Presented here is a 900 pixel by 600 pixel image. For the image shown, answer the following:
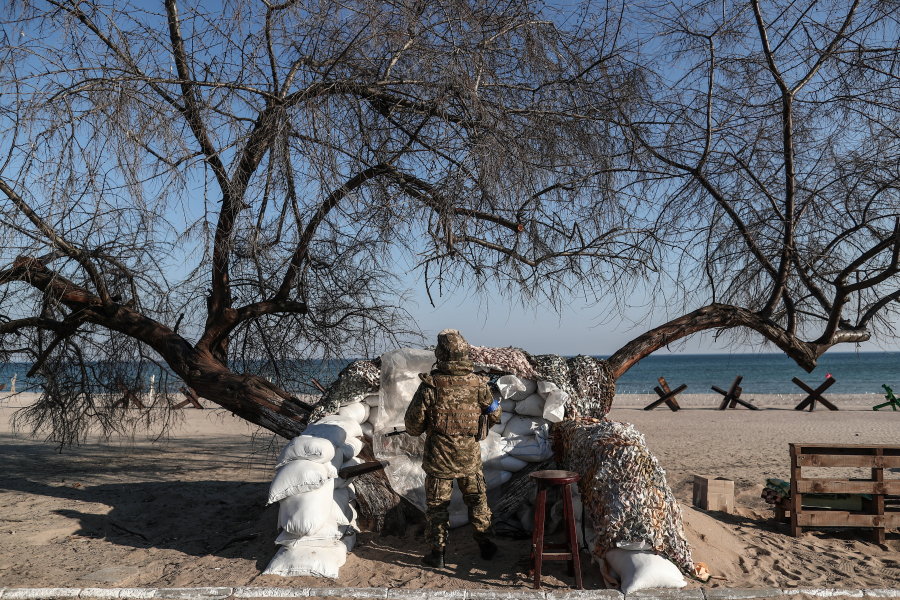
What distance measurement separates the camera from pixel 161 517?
6375mm

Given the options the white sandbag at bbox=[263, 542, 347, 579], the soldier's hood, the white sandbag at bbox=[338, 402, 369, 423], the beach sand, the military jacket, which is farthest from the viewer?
the white sandbag at bbox=[338, 402, 369, 423]

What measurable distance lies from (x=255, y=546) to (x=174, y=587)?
1.11 meters

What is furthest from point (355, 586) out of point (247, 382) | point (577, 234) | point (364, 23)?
point (364, 23)

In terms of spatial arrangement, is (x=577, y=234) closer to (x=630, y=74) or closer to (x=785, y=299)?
(x=630, y=74)

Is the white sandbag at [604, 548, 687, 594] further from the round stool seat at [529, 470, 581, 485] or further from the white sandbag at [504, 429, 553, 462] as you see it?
the white sandbag at [504, 429, 553, 462]

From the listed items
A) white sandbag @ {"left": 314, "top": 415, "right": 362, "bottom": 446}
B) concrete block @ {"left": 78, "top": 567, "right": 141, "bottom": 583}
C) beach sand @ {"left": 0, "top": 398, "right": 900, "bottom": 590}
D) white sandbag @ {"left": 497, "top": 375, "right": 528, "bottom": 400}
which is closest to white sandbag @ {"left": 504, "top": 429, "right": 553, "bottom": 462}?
white sandbag @ {"left": 497, "top": 375, "right": 528, "bottom": 400}

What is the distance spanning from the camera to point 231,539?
5.29m

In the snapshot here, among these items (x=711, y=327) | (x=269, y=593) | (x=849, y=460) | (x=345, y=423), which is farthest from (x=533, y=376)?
Answer: (x=849, y=460)

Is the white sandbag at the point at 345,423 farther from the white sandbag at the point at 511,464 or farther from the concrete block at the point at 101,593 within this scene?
the concrete block at the point at 101,593

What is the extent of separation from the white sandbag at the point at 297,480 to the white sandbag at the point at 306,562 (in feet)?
1.25

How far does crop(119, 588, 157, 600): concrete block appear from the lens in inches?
150

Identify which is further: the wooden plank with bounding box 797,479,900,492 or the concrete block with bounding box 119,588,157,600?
the wooden plank with bounding box 797,479,900,492

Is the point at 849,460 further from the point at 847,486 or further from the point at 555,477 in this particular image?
the point at 555,477

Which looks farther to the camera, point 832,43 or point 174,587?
point 832,43
